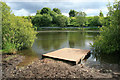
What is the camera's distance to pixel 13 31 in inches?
335

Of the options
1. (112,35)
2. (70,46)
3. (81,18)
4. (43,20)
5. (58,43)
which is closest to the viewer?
(112,35)

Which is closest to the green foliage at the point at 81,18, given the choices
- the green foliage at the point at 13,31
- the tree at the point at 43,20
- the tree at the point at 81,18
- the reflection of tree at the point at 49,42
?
the tree at the point at 81,18

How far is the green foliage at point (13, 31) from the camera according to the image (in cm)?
801

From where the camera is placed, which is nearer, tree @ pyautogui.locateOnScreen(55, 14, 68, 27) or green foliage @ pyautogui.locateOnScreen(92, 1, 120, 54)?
green foliage @ pyautogui.locateOnScreen(92, 1, 120, 54)

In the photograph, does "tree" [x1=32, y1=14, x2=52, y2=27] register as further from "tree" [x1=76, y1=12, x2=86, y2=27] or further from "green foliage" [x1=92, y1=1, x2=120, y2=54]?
"green foliage" [x1=92, y1=1, x2=120, y2=54]

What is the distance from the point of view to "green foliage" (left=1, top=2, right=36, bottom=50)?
8015mm

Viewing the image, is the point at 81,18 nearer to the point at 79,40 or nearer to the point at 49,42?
the point at 79,40

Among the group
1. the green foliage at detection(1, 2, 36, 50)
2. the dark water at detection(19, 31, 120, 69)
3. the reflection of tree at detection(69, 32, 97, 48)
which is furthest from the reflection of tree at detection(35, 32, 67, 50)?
the green foliage at detection(1, 2, 36, 50)

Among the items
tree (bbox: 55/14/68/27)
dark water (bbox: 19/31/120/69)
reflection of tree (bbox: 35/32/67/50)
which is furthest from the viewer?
tree (bbox: 55/14/68/27)

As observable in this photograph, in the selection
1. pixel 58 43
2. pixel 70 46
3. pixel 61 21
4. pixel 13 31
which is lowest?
pixel 70 46

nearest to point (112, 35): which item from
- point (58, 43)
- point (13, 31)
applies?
point (58, 43)

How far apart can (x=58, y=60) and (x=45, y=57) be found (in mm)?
991

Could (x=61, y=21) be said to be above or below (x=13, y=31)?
above

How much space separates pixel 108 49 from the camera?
7000 millimetres
